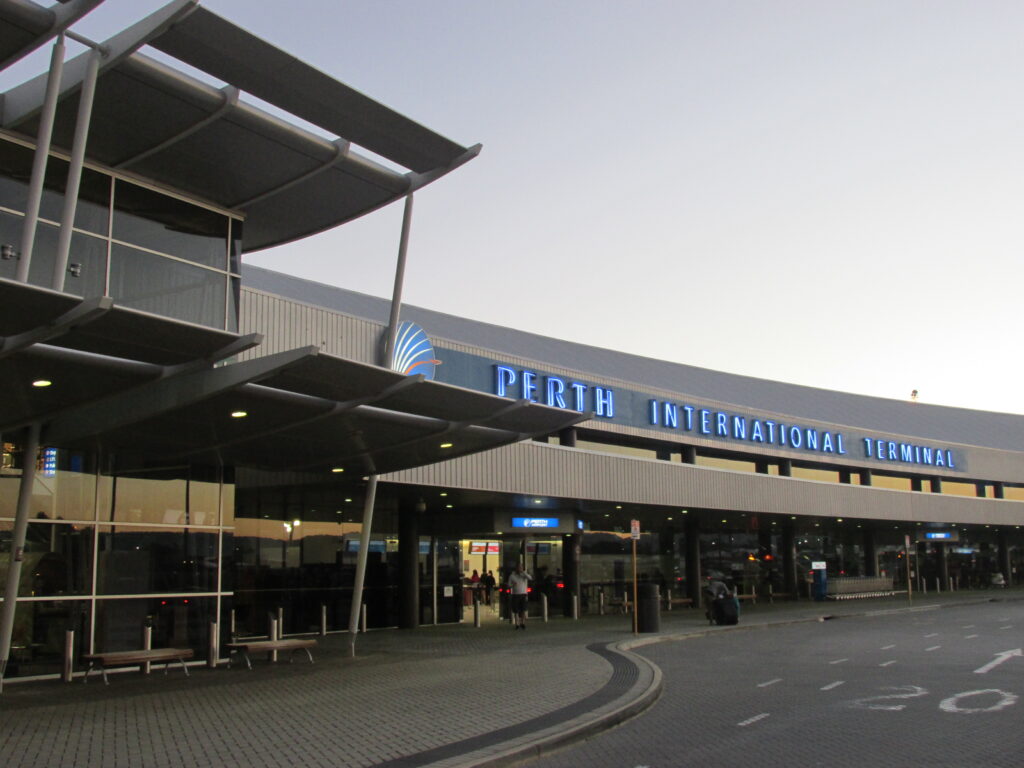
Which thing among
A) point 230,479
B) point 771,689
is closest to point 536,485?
point 230,479

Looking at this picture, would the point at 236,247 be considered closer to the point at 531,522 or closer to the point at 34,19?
the point at 34,19

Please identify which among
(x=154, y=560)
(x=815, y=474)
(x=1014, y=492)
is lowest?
(x=154, y=560)

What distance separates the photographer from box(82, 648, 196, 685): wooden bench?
15.6 m

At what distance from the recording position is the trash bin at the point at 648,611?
2542 centimetres

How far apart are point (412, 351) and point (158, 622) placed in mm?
8509

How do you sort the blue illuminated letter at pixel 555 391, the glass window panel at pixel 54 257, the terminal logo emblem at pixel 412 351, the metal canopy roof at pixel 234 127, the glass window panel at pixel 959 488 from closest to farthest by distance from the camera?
the metal canopy roof at pixel 234 127 < the glass window panel at pixel 54 257 < the terminal logo emblem at pixel 412 351 < the blue illuminated letter at pixel 555 391 < the glass window panel at pixel 959 488

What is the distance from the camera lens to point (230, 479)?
19359mm

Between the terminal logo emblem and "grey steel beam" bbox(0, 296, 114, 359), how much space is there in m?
12.4

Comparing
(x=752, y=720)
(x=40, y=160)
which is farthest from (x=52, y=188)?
(x=752, y=720)

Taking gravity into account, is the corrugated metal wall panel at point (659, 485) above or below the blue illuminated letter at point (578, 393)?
below

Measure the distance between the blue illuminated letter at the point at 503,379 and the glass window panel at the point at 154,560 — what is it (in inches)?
413

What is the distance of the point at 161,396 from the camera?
546 inches

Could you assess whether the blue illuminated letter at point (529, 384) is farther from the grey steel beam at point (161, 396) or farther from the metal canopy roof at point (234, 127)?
the grey steel beam at point (161, 396)

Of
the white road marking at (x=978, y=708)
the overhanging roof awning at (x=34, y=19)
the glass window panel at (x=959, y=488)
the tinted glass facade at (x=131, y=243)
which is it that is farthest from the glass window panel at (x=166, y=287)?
the glass window panel at (x=959, y=488)
